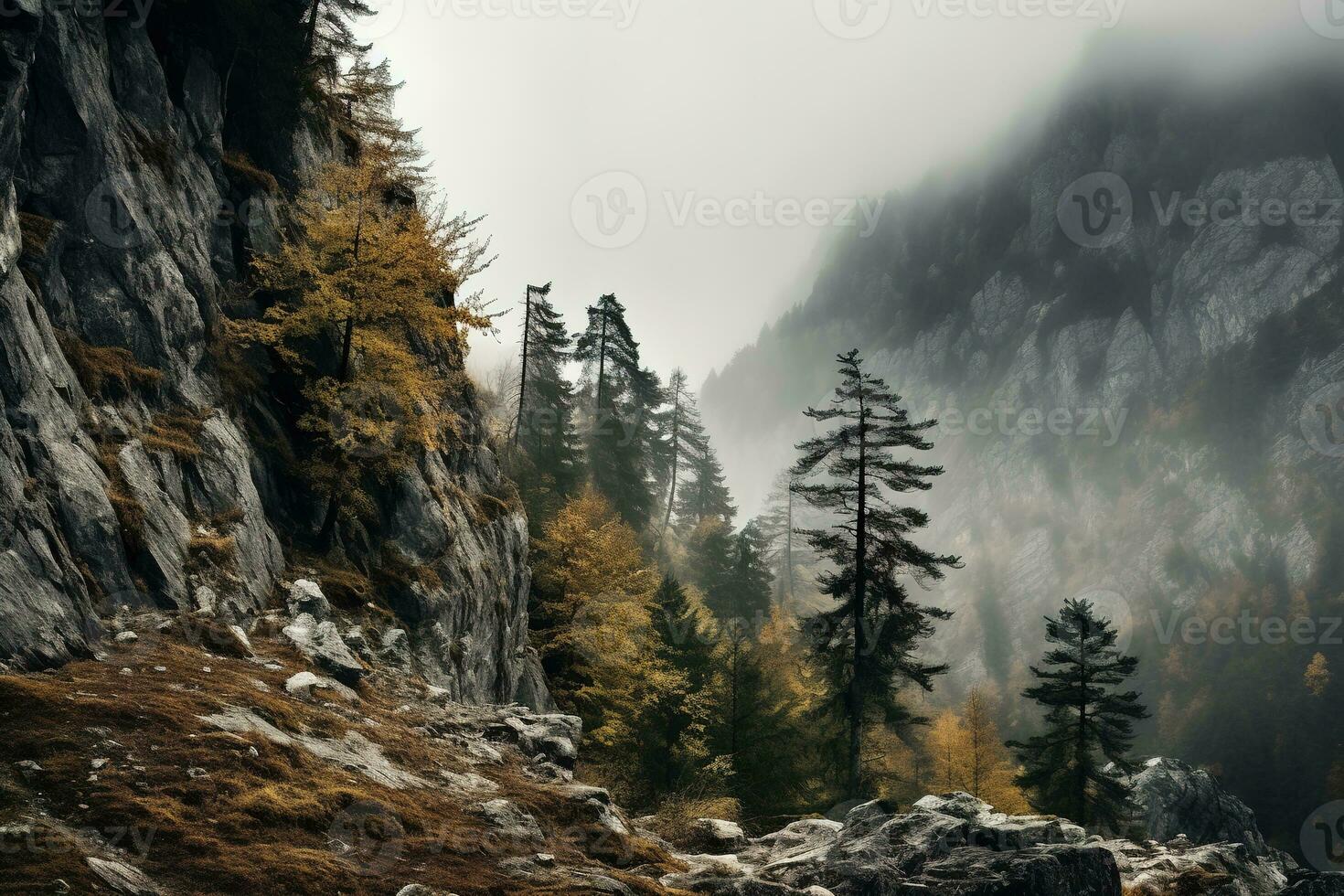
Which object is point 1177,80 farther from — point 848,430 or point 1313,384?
point 848,430

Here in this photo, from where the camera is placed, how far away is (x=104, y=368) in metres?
13.4

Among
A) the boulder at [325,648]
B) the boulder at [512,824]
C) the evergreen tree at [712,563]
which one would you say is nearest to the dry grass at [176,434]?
the boulder at [325,648]

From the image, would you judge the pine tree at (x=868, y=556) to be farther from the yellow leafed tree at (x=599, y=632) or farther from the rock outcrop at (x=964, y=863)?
the rock outcrop at (x=964, y=863)

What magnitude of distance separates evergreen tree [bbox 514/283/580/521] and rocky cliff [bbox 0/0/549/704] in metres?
17.3

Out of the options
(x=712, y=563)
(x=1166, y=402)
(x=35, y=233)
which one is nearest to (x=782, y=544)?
(x=712, y=563)

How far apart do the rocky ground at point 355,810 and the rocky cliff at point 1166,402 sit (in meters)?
89.4

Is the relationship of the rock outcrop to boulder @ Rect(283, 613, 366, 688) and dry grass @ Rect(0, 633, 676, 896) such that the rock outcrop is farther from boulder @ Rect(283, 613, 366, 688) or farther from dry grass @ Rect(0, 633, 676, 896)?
boulder @ Rect(283, 613, 366, 688)

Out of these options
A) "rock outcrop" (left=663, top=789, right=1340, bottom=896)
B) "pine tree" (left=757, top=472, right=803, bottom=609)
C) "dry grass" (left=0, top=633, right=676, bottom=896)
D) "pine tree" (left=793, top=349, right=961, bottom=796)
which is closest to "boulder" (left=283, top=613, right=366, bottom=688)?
"dry grass" (left=0, top=633, right=676, bottom=896)

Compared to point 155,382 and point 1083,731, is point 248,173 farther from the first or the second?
point 1083,731

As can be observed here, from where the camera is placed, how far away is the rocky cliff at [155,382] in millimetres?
10219

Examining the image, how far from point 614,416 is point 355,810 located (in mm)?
40531

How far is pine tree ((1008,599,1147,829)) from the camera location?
95.9 ft

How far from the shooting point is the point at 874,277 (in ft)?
627

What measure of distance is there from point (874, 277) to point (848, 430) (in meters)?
180
